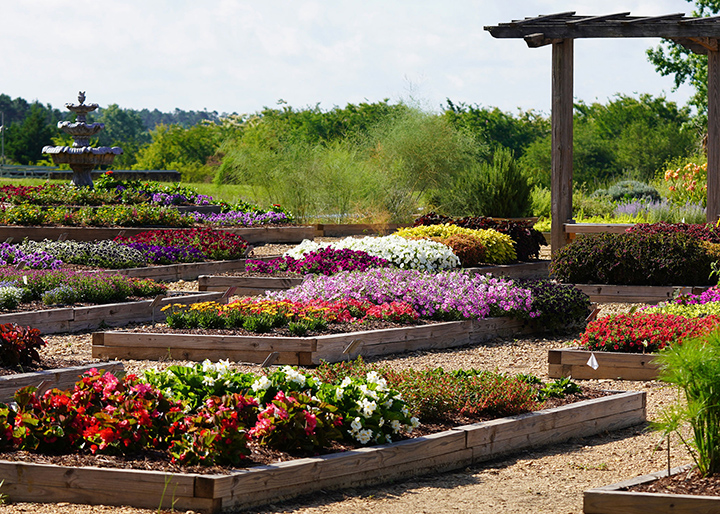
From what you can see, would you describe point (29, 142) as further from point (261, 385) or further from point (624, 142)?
point (261, 385)

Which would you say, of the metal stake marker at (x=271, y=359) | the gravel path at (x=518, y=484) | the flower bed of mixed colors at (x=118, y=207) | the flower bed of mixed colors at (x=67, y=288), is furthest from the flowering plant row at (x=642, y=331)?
the flower bed of mixed colors at (x=118, y=207)

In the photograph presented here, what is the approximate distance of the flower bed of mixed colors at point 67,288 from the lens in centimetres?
912

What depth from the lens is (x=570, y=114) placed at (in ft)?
43.4

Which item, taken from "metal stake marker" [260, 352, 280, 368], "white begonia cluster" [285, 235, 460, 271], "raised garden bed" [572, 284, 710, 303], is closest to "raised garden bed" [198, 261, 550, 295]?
"white begonia cluster" [285, 235, 460, 271]

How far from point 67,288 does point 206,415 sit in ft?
17.2

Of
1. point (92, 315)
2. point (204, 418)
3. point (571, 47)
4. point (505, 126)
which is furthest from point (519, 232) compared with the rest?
point (505, 126)

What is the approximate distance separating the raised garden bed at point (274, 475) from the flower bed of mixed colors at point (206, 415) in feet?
0.55

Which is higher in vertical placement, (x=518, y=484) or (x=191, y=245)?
(x=191, y=245)

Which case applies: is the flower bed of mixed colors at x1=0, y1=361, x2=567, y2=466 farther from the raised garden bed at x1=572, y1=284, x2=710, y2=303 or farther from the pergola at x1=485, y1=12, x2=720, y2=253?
the pergola at x1=485, y1=12, x2=720, y2=253

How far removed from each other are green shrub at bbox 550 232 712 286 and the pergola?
2240mm

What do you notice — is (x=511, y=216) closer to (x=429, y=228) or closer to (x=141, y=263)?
(x=429, y=228)

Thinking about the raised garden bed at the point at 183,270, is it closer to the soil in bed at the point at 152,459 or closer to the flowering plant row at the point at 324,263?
the flowering plant row at the point at 324,263

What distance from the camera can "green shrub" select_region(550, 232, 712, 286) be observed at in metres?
10.7

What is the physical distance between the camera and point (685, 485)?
4.13 metres
